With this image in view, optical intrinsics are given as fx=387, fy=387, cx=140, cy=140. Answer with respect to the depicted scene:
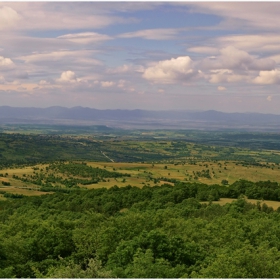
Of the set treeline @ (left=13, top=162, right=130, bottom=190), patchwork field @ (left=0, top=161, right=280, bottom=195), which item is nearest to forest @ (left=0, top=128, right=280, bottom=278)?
patchwork field @ (left=0, top=161, right=280, bottom=195)

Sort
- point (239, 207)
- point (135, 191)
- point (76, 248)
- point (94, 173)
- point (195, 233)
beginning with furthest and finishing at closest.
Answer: point (94, 173) < point (135, 191) < point (239, 207) < point (195, 233) < point (76, 248)

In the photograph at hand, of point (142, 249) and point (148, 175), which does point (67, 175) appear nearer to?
point (148, 175)


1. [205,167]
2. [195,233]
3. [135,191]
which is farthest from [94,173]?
[195,233]

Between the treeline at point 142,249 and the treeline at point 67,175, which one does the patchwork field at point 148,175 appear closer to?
the treeline at point 67,175

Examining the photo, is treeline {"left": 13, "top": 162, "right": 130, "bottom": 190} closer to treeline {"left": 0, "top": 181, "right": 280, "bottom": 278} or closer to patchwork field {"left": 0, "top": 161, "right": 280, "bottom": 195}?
patchwork field {"left": 0, "top": 161, "right": 280, "bottom": 195}

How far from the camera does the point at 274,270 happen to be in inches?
1187

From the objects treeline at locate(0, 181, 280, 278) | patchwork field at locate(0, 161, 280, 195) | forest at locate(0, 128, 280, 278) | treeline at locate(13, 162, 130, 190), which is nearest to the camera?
treeline at locate(0, 181, 280, 278)

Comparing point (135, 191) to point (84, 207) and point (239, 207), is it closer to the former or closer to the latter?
point (84, 207)

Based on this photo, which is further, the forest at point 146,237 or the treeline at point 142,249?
the forest at point 146,237

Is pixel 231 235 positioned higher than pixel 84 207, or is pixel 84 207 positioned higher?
pixel 231 235

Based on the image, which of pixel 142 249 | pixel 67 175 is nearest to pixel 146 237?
pixel 142 249

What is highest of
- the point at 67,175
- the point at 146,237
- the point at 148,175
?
the point at 146,237

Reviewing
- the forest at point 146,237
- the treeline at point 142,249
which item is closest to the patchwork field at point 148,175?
the forest at point 146,237

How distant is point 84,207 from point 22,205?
50.2ft
